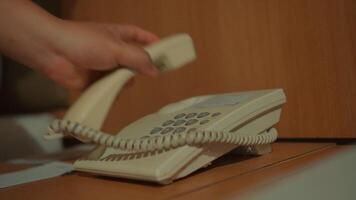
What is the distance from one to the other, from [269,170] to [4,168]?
430 millimetres

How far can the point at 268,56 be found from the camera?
64 cm

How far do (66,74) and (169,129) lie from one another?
0.19 metres

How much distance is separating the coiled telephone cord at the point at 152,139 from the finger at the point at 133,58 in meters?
0.10

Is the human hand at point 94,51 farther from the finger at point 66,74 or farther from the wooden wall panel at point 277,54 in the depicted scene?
the wooden wall panel at point 277,54

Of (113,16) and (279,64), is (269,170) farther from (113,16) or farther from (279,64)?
(113,16)

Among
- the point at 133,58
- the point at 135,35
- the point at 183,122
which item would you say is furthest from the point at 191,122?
the point at 135,35

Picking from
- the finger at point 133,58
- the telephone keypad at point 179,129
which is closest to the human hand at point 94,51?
the finger at point 133,58

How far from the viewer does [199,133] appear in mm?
442

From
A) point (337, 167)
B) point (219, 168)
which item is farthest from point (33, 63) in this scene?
point (337, 167)

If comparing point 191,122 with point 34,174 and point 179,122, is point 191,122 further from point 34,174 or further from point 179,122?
point 34,174

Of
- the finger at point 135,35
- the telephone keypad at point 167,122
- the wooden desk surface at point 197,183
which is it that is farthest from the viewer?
the finger at point 135,35

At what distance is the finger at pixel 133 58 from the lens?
1.74 feet

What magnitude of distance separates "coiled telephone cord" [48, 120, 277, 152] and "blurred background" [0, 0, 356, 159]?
0.14m

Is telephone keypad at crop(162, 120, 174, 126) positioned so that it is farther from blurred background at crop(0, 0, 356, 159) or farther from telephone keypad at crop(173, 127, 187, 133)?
blurred background at crop(0, 0, 356, 159)
